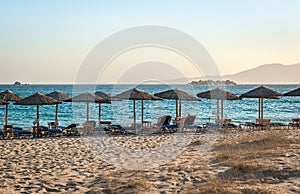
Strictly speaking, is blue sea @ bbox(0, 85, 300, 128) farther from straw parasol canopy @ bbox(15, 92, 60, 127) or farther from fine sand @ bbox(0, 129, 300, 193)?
fine sand @ bbox(0, 129, 300, 193)

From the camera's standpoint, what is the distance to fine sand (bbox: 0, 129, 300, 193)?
595 centimetres

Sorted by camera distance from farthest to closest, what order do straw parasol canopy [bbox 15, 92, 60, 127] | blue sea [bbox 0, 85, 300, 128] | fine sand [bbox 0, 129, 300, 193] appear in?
blue sea [bbox 0, 85, 300, 128] < straw parasol canopy [bbox 15, 92, 60, 127] < fine sand [bbox 0, 129, 300, 193]

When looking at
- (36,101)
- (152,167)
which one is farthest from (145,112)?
(152,167)

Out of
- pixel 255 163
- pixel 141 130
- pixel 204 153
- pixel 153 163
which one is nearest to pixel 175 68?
pixel 141 130

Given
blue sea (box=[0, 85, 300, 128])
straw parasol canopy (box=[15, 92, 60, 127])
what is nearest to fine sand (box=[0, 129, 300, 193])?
straw parasol canopy (box=[15, 92, 60, 127])

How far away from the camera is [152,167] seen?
7.68m

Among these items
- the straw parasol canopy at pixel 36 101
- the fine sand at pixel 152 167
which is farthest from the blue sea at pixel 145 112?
the fine sand at pixel 152 167

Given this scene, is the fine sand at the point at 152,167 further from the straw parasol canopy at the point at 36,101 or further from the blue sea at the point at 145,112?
the blue sea at the point at 145,112

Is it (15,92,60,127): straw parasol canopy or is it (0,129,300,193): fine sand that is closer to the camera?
(0,129,300,193): fine sand

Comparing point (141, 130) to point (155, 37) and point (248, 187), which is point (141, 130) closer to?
point (155, 37)

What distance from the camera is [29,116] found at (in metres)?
37.4

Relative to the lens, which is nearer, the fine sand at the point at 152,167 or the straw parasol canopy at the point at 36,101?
the fine sand at the point at 152,167

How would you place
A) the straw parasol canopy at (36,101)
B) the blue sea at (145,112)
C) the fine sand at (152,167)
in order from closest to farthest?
the fine sand at (152,167), the straw parasol canopy at (36,101), the blue sea at (145,112)

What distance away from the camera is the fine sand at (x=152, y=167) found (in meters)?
5.95
